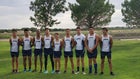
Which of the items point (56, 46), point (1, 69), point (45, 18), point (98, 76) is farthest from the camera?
point (45, 18)

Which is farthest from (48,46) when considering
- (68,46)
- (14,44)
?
(14,44)

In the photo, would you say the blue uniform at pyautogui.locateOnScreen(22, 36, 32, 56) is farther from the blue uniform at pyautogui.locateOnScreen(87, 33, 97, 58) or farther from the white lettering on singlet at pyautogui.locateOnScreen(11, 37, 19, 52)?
the blue uniform at pyautogui.locateOnScreen(87, 33, 97, 58)

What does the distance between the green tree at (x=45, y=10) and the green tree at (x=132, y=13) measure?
73.7 ft

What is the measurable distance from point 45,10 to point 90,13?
11370 millimetres

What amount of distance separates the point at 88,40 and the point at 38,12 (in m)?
73.2

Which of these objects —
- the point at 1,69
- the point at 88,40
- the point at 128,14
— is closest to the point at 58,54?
the point at 88,40

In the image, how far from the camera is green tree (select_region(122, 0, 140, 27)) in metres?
109

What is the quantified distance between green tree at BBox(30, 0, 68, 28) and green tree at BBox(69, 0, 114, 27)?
3599mm

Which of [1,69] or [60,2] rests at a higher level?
[60,2]

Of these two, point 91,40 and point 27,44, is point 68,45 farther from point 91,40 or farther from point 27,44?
point 27,44

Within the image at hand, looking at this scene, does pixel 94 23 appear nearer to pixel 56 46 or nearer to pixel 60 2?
pixel 60 2

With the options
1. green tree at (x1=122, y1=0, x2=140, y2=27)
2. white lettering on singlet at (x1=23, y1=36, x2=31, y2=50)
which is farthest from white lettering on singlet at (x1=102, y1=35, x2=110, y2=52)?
green tree at (x1=122, y1=0, x2=140, y2=27)

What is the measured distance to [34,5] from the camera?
311ft

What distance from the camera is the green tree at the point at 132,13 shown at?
10926cm
